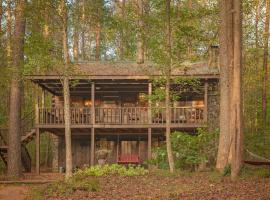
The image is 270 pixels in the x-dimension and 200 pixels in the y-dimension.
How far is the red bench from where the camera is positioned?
2562 centimetres

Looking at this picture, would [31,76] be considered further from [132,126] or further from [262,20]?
[262,20]

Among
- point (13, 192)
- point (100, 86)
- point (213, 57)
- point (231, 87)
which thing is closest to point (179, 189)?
point (231, 87)

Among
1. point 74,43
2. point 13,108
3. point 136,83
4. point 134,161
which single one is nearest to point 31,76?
point 13,108

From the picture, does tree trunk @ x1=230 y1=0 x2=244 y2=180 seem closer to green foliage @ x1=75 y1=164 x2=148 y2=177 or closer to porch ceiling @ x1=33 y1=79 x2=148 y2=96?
green foliage @ x1=75 y1=164 x2=148 y2=177

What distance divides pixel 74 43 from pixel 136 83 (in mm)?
14778

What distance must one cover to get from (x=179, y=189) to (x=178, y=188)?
0.95ft

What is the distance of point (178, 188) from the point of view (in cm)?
1205

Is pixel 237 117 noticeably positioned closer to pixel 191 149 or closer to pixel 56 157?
pixel 191 149

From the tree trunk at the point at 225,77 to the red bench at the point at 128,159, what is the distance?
10598mm

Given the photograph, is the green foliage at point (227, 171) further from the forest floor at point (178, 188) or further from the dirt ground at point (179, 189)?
the dirt ground at point (179, 189)

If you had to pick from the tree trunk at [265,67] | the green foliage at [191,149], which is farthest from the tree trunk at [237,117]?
the tree trunk at [265,67]

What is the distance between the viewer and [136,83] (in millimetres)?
24656

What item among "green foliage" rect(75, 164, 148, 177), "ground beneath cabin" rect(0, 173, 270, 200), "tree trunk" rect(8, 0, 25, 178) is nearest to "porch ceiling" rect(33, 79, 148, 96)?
"tree trunk" rect(8, 0, 25, 178)

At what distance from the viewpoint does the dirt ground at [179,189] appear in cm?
1012
